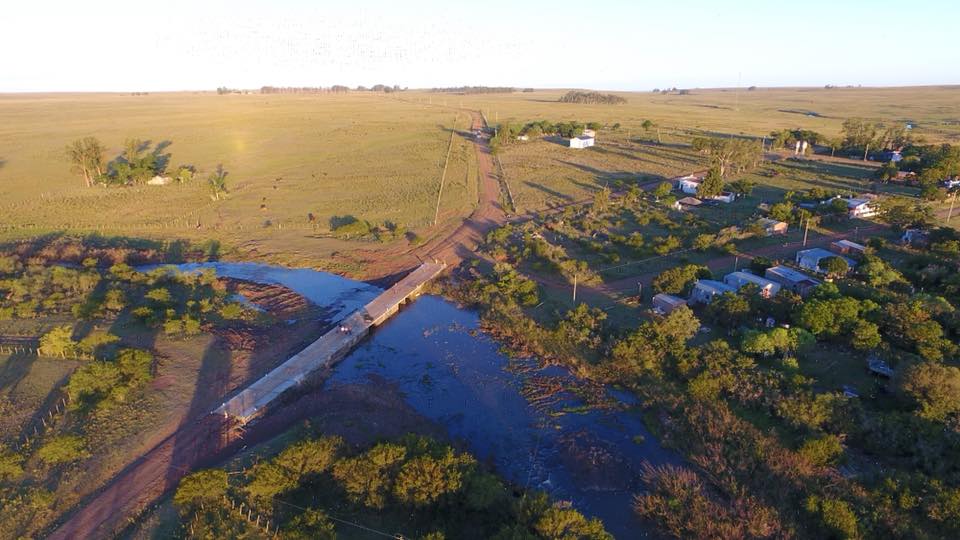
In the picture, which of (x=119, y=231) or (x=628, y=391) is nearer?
(x=628, y=391)

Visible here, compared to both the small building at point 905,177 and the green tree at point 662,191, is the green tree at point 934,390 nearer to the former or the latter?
the green tree at point 662,191

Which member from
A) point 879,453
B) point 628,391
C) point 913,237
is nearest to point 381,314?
point 628,391

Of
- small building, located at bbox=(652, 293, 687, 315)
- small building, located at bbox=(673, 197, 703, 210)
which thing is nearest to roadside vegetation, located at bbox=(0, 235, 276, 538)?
small building, located at bbox=(652, 293, 687, 315)

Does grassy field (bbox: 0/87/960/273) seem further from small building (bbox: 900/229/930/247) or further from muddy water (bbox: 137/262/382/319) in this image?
small building (bbox: 900/229/930/247)

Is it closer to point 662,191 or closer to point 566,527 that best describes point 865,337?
point 566,527

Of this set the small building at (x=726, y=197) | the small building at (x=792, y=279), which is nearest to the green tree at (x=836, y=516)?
the small building at (x=792, y=279)

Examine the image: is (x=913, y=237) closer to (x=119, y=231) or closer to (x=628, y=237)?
(x=628, y=237)

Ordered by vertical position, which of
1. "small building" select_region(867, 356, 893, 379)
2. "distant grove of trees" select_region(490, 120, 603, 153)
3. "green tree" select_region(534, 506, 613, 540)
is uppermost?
"distant grove of trees" select_region(490, 120, 603, 153)

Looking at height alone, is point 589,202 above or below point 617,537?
above

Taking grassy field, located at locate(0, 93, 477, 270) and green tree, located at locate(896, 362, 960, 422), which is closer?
green tree, located at locate(896, 362, 960, 422)
